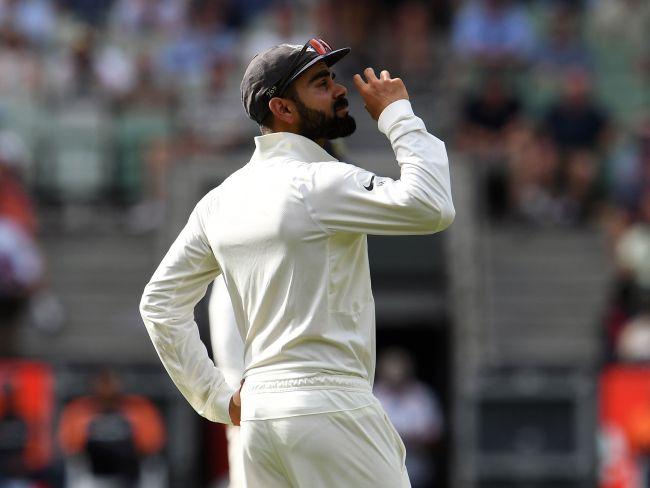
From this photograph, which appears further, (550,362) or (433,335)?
(433,335)

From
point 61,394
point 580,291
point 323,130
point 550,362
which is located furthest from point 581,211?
point 323,130

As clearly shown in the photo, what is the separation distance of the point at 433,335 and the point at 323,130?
12347mm

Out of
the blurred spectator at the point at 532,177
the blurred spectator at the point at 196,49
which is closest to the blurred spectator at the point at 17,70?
the blurred spectator at the point at 196,49

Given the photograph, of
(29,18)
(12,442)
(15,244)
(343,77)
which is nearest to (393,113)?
(12,442)

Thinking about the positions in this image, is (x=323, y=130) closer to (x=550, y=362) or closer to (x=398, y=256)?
(x=550, y=362)

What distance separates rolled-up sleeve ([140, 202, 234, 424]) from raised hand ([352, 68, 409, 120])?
625mm

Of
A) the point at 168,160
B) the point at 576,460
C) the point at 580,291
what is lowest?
the point at 576,460

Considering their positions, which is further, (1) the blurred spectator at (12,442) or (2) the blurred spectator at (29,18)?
(2) the blurred spectator at (29,18)

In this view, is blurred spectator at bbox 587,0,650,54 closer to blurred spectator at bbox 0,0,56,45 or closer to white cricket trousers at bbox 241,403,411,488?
blurred spectator at bbox 0,0,56,45

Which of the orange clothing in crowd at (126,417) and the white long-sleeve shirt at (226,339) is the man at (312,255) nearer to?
the white long-sleeve shirt at (226,339)

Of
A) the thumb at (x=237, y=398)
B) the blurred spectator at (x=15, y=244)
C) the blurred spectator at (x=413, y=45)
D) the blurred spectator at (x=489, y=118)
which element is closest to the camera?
the thumb at (x=237, y=398)

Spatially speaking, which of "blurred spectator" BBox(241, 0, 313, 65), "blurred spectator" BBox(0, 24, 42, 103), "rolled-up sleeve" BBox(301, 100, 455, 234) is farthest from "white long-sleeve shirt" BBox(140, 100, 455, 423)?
"blurred spectator" BBox(0, 24, 42, 103)

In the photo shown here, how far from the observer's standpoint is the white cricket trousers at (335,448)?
485cm

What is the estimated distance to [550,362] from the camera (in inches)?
581
